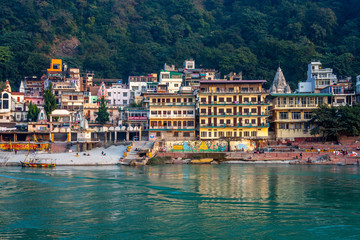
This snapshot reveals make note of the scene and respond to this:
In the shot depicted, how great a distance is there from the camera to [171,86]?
88250 millimetres

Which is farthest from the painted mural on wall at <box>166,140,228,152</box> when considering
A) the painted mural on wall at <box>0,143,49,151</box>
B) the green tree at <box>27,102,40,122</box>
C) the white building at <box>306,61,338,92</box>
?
the white building at <box>306,61,338,92</box>

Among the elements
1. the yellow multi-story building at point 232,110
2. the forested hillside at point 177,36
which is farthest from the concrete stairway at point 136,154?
the forested hillside at point 177,36

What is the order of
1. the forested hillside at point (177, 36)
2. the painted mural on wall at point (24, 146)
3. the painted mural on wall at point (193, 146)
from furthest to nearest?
the forested hillside at point (177, 36), the painted mural on wall at point (24, 146), the painted mural on wall at point (193, 146)

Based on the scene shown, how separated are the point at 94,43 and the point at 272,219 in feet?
317

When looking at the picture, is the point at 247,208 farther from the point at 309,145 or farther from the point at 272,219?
the point at 309,145

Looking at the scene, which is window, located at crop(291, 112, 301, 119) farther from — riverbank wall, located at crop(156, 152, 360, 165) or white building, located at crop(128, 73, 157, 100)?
white building, located at crop(128, 73, 157, 100)

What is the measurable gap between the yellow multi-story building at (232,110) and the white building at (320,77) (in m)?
20.2

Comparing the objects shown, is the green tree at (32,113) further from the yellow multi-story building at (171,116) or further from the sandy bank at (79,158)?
the yellow multi-story building at (171,116)

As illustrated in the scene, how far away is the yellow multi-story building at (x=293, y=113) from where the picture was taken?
2589 inches

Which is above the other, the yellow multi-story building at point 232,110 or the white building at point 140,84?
the white building at point 140,84

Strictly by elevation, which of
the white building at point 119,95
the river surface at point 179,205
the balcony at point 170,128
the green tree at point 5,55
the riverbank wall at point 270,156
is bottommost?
the river surface at point 179,205

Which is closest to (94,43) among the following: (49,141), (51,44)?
(51,44)

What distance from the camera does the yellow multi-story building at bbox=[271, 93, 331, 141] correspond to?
6575 cm

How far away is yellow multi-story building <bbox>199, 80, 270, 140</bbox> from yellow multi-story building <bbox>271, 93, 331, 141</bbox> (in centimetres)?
250
